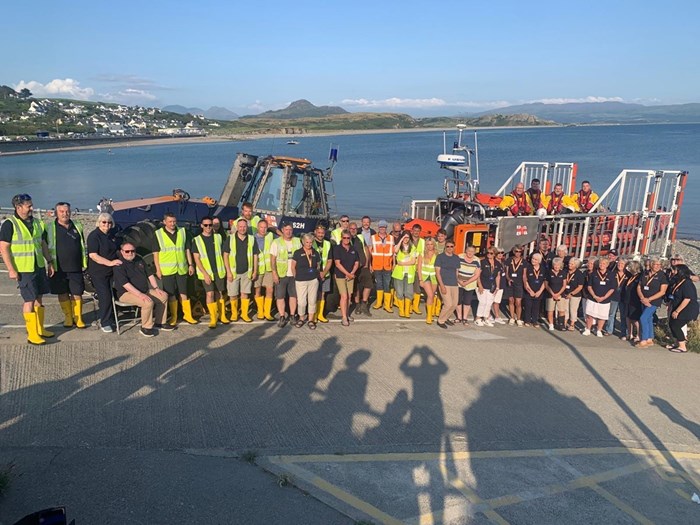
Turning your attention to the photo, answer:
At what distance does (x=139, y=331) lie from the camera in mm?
7391

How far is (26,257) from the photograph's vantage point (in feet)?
21.6

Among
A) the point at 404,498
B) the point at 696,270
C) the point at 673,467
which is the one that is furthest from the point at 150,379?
the point at 696,270

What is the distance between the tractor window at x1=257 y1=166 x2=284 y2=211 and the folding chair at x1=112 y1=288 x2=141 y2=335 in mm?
3366

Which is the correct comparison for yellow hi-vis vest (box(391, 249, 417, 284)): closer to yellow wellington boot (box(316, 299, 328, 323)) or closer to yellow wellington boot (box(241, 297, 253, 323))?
yellow wellington boot (box(316, 299, 328, 323))

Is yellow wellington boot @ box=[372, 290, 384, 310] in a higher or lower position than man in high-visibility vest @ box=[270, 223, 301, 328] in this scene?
lower

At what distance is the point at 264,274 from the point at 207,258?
95cm

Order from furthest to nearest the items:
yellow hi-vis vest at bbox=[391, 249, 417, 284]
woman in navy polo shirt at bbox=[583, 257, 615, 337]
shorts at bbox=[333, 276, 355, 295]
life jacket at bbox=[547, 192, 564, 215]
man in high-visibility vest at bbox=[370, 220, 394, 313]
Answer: life jacket at bbox=[547, 192, 564, 215]
man in high-visibility vest at bbox=[370, 220, 394, 313]
yellow hi-vis vest at bbox=[391, 249, 417, 284]
woman in navy polo shirt at bbox=[583, 257, 615, 337]
shorts at bbox=[333, 276, 355, 295]

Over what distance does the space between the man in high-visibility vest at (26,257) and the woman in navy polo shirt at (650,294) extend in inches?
355

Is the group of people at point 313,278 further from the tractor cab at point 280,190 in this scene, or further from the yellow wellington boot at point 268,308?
the tractor cab at point 280,190

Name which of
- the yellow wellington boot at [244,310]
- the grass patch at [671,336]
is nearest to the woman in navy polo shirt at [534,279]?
the grass patch at [671,336]

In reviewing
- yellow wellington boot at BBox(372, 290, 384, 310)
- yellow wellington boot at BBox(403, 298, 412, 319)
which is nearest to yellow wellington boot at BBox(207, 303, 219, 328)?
yellow wellington boot at BBox(372, 290, 384, 310)

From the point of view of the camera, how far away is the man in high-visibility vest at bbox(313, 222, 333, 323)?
843 cm

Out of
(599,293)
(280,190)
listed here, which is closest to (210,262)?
(280,190)

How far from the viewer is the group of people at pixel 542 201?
12.2 m
